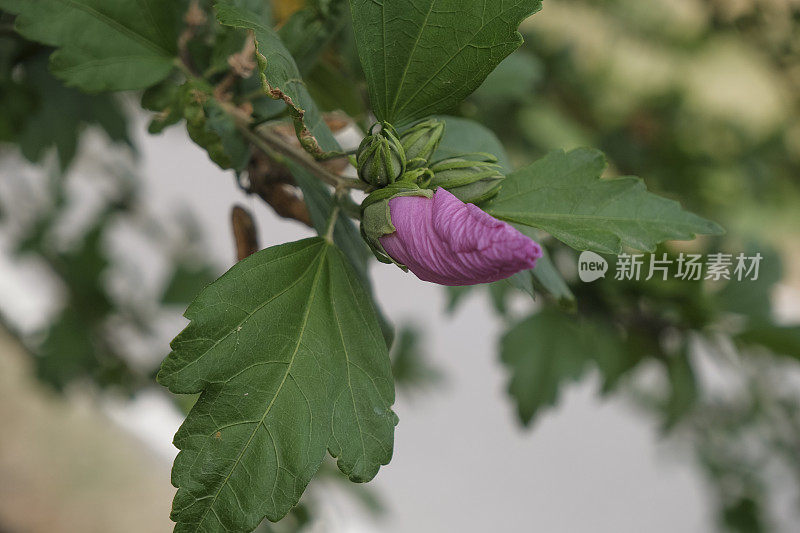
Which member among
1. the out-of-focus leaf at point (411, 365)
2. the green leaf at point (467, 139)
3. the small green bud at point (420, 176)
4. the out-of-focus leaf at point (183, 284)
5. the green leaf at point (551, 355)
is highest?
the small green bud at point (420, 176)

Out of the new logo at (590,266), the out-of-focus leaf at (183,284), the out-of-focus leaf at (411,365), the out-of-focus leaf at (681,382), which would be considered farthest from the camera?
the out-of-focus leaf at (411,365)

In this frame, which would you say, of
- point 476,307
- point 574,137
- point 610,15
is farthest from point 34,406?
point 610,15

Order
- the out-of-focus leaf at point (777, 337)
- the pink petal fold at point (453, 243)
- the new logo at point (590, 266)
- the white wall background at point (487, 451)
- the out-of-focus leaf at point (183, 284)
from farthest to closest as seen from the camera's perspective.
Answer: the white wall background at point (487, 451), the out-of-focus leaf at point (183, 284), the out-of-focus leaf at point (777, 337), the new logo at point (590, 266), the pink petal fold at point (453, 243)

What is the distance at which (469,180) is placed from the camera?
341mm

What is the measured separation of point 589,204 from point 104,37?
306 millimetres

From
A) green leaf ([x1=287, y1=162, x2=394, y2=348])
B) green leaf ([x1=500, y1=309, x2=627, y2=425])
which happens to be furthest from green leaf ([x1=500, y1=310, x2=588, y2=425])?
green leaf ([x1=287, y1=162, x2=394, y2=348])

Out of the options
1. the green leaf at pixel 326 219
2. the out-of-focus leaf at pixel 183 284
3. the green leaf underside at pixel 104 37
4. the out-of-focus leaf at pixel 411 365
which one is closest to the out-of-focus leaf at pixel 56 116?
the green leaf underside at pixel 104 37

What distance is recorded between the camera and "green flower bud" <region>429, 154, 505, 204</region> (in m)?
0.34

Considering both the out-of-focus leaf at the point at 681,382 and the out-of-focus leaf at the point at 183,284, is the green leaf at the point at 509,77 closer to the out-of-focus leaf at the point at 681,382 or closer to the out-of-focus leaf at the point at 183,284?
the out-of-focus leaf at the point at 681,382

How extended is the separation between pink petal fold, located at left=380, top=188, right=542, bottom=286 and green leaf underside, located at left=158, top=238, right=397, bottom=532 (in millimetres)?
61

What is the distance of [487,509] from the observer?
1.62 metres

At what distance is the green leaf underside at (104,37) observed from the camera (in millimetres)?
404

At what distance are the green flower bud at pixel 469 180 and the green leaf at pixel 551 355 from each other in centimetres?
44

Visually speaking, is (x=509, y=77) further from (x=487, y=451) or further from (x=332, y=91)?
(x=487, y=451)
